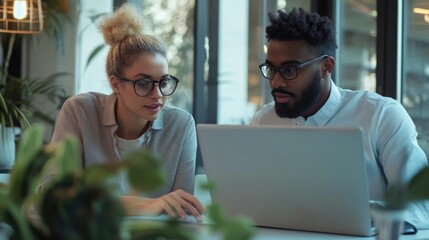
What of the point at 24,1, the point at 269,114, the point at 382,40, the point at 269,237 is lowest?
the point at 269,237

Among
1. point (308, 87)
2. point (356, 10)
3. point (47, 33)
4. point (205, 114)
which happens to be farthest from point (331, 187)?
point (47, 33)

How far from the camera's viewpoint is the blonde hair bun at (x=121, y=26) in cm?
270

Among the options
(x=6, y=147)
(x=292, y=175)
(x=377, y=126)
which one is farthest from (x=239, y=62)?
(x=292, y=175)

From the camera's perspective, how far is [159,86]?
8.53ft

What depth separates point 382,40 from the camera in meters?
3.86

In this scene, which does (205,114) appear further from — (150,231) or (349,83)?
(150,231)

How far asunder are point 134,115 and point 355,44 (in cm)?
221

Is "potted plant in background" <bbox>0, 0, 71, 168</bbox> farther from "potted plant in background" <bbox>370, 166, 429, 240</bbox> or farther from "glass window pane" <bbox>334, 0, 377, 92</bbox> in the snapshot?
"potted plant in background" <bbox>370, 166, 429, 240</bbox>

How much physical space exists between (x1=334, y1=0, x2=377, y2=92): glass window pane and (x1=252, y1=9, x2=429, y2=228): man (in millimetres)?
1596

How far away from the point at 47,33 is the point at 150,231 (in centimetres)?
528

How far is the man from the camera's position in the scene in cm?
229

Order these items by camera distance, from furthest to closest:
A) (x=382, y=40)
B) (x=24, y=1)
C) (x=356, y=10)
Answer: (x=24, y=1), (x=356, y=10), (x=382, y=40)

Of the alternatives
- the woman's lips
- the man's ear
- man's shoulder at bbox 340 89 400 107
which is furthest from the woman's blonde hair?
man's shoulder at bbox 340 89 400 107

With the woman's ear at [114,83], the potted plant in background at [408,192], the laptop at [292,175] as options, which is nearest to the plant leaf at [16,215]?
the potted plant in background at [408,192]
